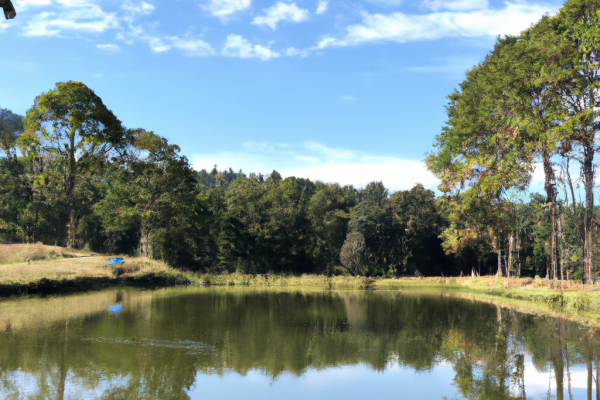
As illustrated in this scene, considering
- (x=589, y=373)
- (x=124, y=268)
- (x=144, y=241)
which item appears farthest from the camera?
(x=144, y=241)

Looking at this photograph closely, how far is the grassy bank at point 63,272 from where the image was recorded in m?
22.6

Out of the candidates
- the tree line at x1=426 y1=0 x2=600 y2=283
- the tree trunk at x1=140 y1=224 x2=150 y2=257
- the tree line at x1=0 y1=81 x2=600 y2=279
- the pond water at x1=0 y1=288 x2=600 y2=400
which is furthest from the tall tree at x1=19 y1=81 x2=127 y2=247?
the tree line at x1=426 y1=0 x2=600 y2=283

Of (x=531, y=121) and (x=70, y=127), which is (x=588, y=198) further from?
(x=70, y=127)

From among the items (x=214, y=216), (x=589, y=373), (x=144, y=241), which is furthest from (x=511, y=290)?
(x=214, y=216)

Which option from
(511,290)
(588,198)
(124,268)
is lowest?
(511,290)

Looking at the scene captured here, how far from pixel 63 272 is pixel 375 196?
4851 cm

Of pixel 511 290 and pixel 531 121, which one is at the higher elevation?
pixel 531 121

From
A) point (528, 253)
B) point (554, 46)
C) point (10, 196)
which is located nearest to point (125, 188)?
point (10, 196)

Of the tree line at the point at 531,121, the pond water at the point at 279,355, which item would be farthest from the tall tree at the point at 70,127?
the tree line at the point at 531,121

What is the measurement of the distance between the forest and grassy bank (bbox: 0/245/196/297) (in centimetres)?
796

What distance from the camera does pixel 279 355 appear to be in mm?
13242

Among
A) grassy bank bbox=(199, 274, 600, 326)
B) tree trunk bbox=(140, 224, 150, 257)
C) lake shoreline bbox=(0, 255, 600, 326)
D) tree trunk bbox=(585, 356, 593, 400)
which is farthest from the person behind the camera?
tree trunk bbox=(140, 224, 150, 257)

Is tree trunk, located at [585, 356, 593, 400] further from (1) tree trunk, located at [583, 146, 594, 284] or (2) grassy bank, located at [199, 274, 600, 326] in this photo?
(1) tree trunk, located at [583, 146, 594, 284]

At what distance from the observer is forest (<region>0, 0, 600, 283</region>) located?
27.4 metres
